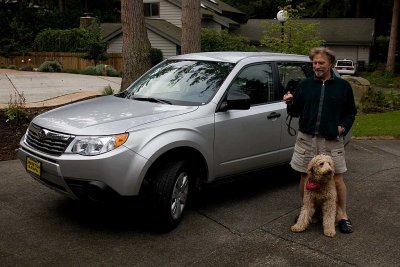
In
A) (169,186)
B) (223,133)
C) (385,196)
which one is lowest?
(385,196)

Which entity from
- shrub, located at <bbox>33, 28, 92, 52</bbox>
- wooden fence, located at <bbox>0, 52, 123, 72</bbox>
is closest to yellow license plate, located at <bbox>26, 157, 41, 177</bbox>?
wooden fence, located at <bbox>0, 52, 123, 72</bbox>

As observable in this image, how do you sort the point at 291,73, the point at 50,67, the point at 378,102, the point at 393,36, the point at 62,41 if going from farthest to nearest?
1. the point at 393,36
2. the point at 62,41
3. the point at 50,67
4. the point at 378,102
5. the point at 291,73

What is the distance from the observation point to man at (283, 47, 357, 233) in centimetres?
465

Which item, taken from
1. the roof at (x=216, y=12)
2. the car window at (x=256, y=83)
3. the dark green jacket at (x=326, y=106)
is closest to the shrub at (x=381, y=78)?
the roof at (x=216, y=12)

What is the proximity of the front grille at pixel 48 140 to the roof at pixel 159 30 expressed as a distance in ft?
90.5

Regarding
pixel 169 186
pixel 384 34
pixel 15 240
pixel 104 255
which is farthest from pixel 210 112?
pixel 384 34

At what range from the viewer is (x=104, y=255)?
4.19 m

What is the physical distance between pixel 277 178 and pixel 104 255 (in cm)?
339

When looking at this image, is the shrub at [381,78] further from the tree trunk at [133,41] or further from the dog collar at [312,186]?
the dog collar at [312,186]

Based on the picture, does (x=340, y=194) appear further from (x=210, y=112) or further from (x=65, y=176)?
(x=65, y=176)

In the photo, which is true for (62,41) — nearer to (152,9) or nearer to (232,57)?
(152,9)

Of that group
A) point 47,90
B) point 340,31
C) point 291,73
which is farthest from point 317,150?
point 340,31

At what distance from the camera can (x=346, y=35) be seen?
4569 cm

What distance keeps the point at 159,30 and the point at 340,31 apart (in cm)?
2195
